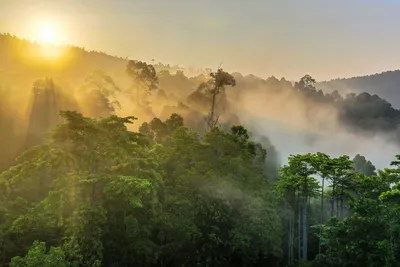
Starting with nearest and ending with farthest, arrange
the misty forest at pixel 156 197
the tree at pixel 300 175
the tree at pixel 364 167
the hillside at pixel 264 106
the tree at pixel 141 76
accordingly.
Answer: the misty forest at pixel 156 197 → the tree at pixel 300 175 → the tree at pixel 364 167 → the tree at pixel 141 76 → the hillside at pixel 264 106

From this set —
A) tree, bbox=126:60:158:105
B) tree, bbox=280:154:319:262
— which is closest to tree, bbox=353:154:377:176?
tree, bbox=280:154:319:262

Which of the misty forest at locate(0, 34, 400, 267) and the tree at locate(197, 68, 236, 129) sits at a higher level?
the tree at locate(197, 68, 236, 129)

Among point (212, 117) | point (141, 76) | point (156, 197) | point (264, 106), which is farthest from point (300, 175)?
point (264, 106)

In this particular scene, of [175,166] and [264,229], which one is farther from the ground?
[175,166]

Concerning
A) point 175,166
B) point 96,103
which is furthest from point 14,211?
point 96,103

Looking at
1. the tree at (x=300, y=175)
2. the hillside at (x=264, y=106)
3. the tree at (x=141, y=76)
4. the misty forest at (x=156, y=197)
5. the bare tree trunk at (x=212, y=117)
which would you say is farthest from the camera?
the hillside at (x=264, y=106)

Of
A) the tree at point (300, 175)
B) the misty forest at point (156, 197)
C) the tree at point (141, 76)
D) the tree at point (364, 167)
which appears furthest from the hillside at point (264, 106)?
the tree at point (300, 175)

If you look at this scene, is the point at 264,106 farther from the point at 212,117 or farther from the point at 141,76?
the point at 212,117

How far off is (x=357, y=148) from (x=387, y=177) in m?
81.0

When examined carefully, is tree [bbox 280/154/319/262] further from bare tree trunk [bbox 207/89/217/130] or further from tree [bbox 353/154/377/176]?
bare tree trunk [bbox 207/89/217/130]

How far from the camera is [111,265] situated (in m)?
22.0

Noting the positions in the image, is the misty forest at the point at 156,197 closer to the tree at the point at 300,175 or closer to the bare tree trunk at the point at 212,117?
the tree at the point at 300,175

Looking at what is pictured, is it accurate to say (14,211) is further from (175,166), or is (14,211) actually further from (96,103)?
(96,103)

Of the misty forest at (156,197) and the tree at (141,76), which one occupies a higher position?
the tree at (141,76)
